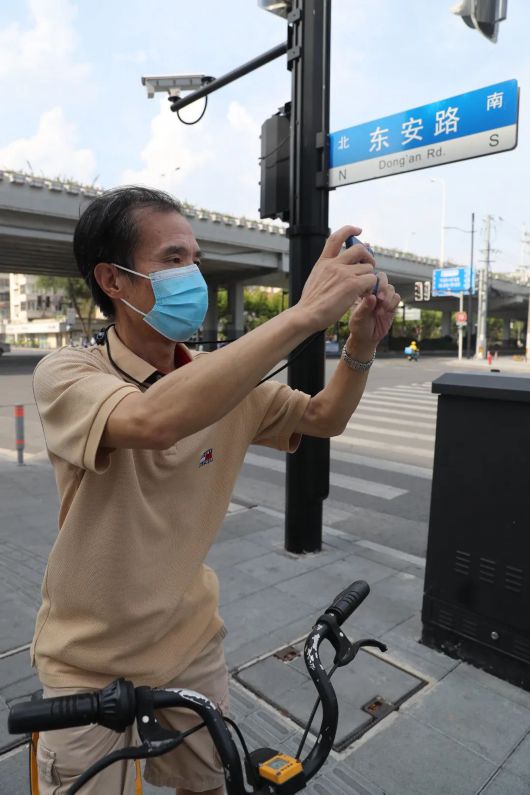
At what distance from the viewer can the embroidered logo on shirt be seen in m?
1.58

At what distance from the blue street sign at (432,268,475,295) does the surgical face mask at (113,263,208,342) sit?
40129 mm

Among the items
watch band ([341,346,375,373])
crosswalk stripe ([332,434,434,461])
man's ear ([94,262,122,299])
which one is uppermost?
man's ear ([94,262,122,299])

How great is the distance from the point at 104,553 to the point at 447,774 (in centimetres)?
192

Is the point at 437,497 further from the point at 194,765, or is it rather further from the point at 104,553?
the point at 104,553

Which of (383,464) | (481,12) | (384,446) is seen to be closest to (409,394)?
(384,446)

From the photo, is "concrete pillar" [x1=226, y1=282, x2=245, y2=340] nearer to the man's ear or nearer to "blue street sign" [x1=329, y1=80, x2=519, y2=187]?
"blue street sign" [x1=329, y1=80, x2=519, y2=187]

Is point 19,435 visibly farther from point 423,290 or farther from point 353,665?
point 423,290

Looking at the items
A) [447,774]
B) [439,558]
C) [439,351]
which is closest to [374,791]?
[447,774]

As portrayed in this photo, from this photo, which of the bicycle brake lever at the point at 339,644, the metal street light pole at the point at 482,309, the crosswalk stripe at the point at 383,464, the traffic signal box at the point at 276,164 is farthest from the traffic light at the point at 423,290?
the bicycle brake lever at the point at 339,644

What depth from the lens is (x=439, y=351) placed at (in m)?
56.3

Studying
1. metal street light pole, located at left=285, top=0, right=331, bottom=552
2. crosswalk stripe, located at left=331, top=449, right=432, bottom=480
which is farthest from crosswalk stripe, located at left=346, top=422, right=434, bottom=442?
metal street light pole, located at left=285, top=0, right=331, bottom=552

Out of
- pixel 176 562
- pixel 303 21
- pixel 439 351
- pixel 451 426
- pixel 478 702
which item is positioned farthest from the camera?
pixel 439 351

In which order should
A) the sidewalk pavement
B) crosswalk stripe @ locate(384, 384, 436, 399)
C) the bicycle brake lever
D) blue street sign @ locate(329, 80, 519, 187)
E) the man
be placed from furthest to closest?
crosswalk stripe @ locate(384, 384, 436, 399)
blue street sign @ locate(329, 80, 519, 187)
the sidewalk pavement
the bicycle brake lever
the man

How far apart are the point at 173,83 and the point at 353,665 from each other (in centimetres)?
565
